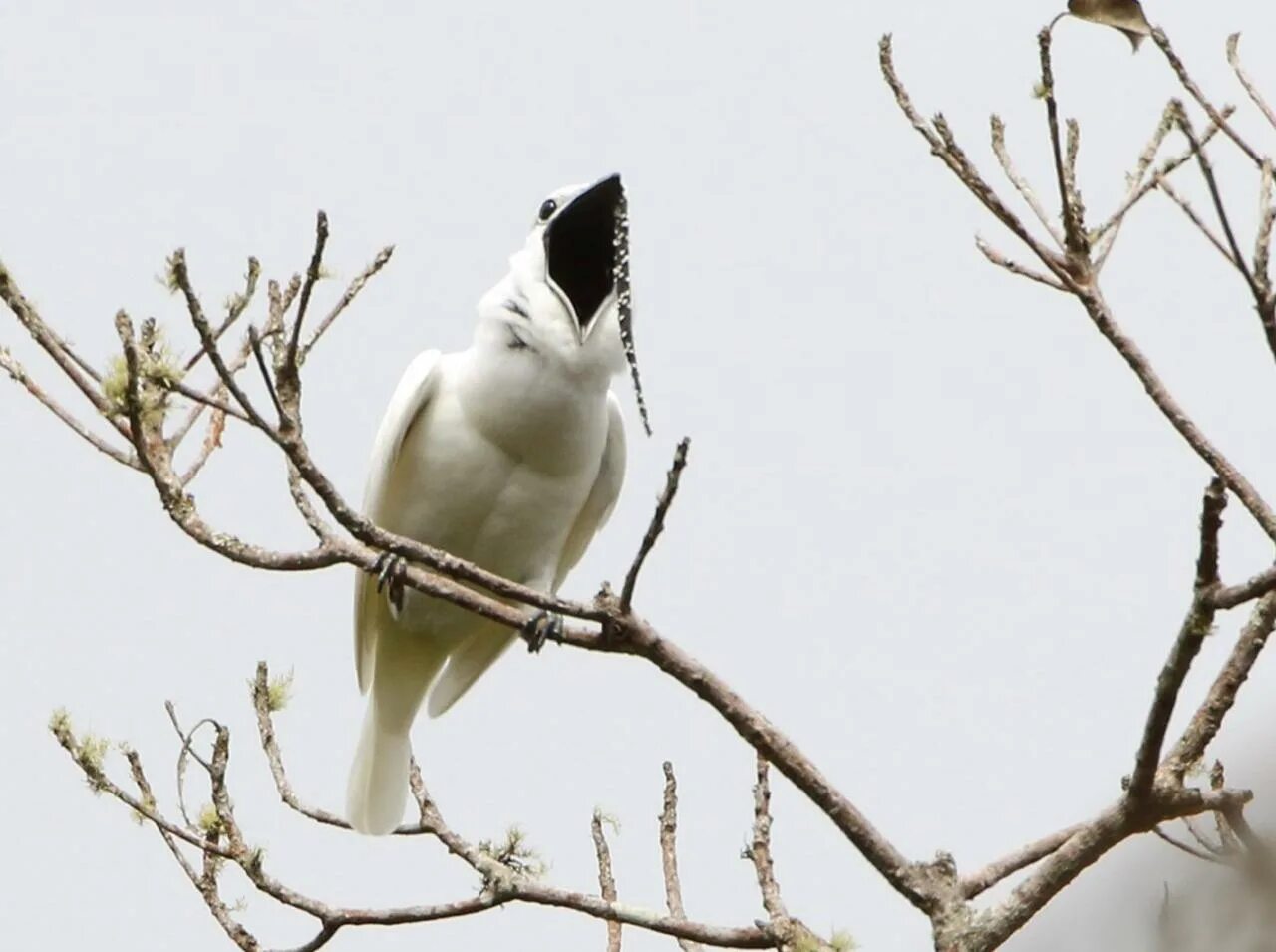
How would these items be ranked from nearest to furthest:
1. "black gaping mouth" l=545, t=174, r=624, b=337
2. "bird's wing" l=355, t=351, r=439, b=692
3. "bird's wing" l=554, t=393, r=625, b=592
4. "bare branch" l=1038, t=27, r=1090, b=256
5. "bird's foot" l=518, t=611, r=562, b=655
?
"bare branch" l=1038, t=27, r=1090, b=256
"bird's foot" l=518, t=611, r=562, b=655
"black gaping mouth" l=545, t=174, r=624, b=337
"bird's wing" l=355, t=351, r=439, b=692
"bird's wing" l=554, t=393, r=625, b=592

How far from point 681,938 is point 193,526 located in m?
1.19

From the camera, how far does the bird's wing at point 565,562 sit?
5285 mm

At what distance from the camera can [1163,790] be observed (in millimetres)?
2773

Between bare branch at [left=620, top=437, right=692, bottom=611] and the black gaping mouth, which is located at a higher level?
the black gaping mouth

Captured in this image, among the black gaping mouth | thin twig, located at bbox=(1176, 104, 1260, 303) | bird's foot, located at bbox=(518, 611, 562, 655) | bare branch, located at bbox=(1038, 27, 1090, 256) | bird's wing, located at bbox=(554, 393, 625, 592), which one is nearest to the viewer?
thin twig, located at bbox=(1176, 104, 1260, 303)

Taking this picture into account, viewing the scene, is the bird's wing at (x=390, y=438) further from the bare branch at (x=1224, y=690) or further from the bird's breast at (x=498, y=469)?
the bare branch at (x=1224, y=690)

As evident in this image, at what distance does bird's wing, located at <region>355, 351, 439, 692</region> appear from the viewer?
4.99m

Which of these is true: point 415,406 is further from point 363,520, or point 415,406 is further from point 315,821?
point 363,520

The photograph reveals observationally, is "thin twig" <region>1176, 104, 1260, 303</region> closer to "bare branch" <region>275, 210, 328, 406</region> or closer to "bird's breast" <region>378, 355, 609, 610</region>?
"bare branch" <region>275, 210, 328, 406</region>

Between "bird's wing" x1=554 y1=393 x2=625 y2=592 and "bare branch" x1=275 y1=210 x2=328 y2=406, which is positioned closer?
"bare branch" x1=275 y1=210 x2=328 y2=406

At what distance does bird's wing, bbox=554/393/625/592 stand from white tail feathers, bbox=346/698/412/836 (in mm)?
716

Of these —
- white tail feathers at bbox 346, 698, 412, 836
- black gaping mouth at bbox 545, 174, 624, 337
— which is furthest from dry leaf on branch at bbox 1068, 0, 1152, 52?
white tail feathers at bbox 346, 698, 412, 836

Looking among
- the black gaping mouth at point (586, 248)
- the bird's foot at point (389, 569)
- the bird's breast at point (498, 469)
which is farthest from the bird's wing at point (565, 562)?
the bird's foot at point (389, 569)

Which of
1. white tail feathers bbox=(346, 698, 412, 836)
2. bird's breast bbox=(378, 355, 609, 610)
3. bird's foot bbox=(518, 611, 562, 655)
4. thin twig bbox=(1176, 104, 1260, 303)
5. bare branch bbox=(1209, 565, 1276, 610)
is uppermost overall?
bird's breast bbox=(378, 355, 609, 610)
